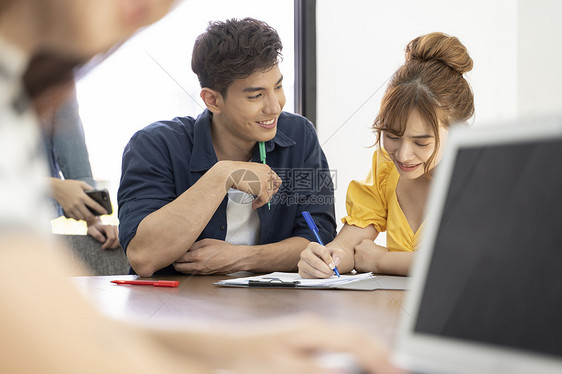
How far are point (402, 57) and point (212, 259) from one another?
1921mm

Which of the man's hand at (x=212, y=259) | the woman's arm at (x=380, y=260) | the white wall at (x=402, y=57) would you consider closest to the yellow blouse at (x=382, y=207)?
the woman's arm at (x=380, y=260)

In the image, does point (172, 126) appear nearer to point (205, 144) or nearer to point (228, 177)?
point (205, 144)

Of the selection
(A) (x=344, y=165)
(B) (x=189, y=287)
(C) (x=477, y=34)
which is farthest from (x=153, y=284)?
(C) (x=477, y=34)

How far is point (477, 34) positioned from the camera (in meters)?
3.17

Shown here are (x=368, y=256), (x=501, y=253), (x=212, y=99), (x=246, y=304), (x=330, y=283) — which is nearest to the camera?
(x=501, y=253)

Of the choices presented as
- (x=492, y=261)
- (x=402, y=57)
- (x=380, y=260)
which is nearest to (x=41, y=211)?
(x=492, y=261)

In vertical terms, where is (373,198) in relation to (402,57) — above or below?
below

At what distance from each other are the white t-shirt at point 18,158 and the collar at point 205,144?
4.91ft

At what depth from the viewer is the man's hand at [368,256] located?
1.48 meters

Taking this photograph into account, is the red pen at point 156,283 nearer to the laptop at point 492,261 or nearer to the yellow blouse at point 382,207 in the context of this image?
the yellow blouse at point 382,207

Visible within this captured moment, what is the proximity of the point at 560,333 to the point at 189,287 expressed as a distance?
885 millimetres

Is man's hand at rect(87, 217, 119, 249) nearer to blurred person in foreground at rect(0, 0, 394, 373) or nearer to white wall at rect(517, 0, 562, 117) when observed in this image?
blurred person in foreground at rect(0, 0, 394, 373)

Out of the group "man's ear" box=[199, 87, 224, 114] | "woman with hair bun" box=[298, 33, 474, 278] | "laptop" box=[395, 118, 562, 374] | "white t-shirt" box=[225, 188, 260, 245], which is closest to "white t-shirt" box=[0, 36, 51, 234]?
"laptop" box=[395, 118, 562, 374]

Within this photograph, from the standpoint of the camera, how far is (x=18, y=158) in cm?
20
